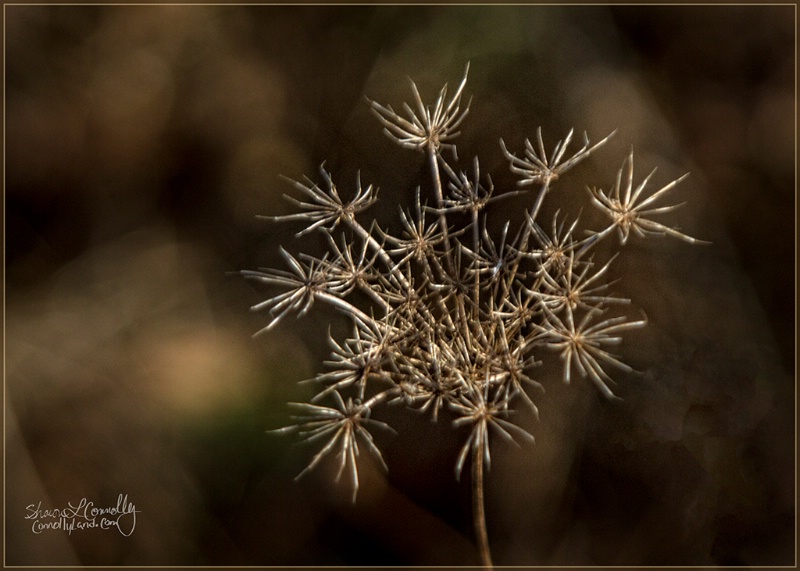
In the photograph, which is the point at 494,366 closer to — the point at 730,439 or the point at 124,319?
the point at 730,439

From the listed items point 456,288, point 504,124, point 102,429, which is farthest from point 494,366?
point 102,429

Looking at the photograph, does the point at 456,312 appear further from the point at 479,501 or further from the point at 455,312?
the point at 479,501

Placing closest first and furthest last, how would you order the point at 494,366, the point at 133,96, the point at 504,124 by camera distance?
the point at 494,366 → the point at 504,124 → the point at 133,96

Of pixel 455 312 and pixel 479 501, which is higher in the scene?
pixel 455 312

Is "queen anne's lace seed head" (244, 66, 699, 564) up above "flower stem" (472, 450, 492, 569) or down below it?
above

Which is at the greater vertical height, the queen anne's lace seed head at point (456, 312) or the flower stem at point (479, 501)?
the queen anne's lace seed head at point (456, 312)

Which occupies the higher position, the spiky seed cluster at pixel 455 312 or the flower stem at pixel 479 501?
the spiky seed cluster at pixel 455 312

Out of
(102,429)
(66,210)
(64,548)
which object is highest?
(66,210)

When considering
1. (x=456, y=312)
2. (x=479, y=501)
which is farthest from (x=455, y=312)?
(x=479, y=501)

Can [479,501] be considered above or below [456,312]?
below

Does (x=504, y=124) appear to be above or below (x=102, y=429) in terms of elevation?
above

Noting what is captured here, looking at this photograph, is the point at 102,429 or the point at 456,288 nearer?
the point at 456,288
